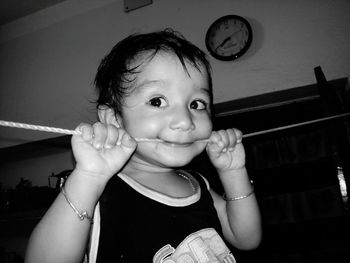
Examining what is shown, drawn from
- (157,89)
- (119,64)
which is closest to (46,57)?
(119,64)

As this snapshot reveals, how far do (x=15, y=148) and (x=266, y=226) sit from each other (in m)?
→ 2.07

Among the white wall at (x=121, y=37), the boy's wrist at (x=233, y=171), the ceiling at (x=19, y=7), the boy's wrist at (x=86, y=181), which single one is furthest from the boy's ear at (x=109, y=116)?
the ceiling at (x=19, y=7)

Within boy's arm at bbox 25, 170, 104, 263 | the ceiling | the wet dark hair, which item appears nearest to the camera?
boy's arm at bbox 25, 170, 104, 263

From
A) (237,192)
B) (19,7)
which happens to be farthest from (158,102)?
(19,7)

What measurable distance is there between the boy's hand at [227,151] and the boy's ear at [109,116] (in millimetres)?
290

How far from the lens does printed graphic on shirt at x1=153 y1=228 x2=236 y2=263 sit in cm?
62

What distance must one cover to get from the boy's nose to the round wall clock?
3.54 feet

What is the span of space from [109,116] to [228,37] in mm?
1141

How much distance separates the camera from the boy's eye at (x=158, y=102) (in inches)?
27.4

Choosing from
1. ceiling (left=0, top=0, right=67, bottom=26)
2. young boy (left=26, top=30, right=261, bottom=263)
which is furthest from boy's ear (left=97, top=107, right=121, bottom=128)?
ceiling (left=0, top=0, right=67, bottom=26)

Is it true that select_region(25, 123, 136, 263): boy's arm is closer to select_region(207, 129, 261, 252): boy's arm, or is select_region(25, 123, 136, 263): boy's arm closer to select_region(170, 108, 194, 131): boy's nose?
select_region(170, 108, 194, 131): boy's nose

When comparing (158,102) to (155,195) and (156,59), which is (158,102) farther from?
(155,195)

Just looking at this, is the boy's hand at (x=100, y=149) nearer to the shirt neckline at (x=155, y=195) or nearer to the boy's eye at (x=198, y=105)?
the shirt neckline at (x=155, y=195)

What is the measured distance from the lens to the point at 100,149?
58 cm
